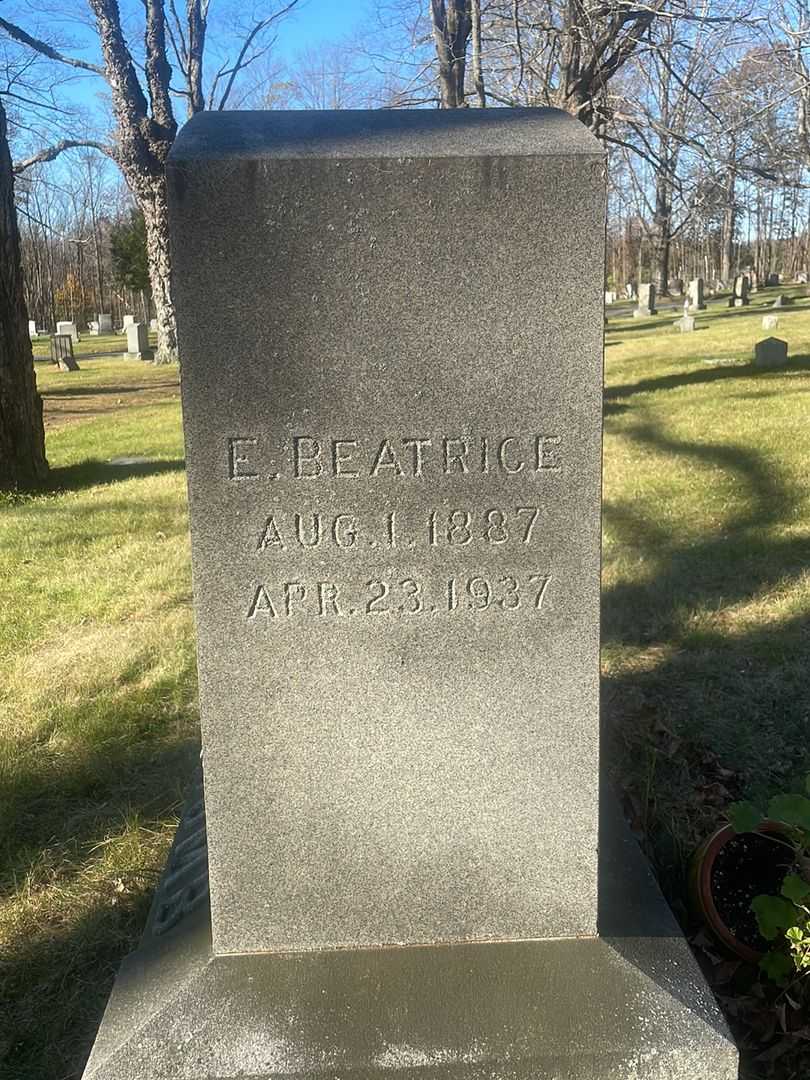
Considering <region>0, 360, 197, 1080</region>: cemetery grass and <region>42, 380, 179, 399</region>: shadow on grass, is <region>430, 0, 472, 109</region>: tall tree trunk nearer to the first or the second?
<region>0, 360, 197, 1080</region>: cemetery grass

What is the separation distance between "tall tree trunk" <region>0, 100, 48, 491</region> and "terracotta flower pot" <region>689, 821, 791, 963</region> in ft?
24.9

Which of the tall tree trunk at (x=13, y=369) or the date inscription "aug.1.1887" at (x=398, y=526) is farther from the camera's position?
the tall tree trunk at (x=13, y=369)

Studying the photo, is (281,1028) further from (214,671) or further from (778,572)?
(778,572)

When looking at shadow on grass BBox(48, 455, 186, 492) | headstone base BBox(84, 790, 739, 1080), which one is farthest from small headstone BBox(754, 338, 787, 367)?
headstone base BBox(84, 790, 739, 1080)

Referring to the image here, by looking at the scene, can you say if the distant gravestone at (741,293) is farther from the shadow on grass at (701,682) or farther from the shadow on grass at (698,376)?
the shadow on grass at (701,682)

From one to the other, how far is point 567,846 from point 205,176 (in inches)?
68.8

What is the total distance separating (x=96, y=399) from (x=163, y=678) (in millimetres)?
14536

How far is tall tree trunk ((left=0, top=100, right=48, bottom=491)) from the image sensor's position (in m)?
8.49

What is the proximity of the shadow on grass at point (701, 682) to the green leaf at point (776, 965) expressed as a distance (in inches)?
16.2

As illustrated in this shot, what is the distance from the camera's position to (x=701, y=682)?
169 inches

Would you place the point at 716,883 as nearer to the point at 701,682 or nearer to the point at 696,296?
the point at 701,682

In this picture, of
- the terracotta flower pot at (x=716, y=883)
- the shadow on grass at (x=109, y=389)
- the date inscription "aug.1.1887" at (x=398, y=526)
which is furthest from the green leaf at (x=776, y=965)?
the shadow on grass at (x=109, y=389)

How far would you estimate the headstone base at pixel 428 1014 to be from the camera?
2.07 metres

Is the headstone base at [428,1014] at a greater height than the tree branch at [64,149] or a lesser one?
lesser
